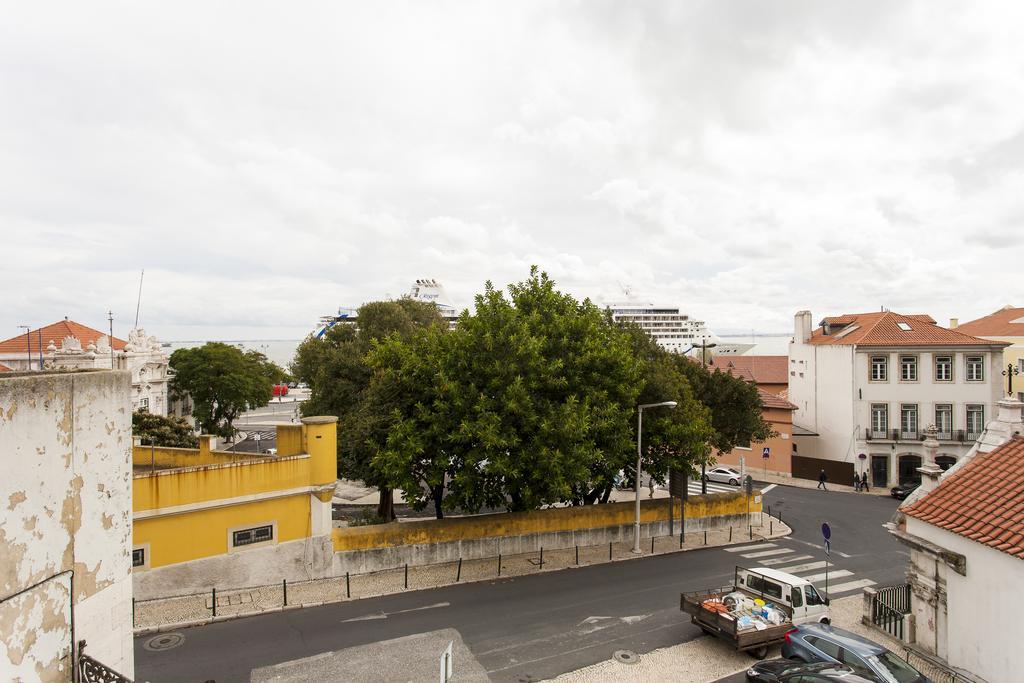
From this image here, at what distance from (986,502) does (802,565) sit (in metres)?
9.47

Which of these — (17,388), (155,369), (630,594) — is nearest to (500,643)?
(630,594)

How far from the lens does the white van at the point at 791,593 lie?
15.3 m

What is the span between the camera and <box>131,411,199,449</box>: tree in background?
3050 centimetres

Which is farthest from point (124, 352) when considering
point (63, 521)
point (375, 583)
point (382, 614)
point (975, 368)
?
point (975, 368)

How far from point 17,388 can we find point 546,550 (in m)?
18.7

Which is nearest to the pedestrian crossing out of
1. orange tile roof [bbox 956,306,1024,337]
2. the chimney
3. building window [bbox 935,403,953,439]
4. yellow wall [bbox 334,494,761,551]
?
yellow wall [bbox 334,494,761,551]

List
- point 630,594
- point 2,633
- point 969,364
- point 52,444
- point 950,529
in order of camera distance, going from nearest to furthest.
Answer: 1. point 2,633
2. point 52,444
3. point 950,529
4. point 630,594
5. point 969,364

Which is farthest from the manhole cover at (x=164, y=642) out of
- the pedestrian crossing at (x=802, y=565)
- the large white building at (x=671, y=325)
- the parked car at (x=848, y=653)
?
the large white building at (x=671, y=325)

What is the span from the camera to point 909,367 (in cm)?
3734

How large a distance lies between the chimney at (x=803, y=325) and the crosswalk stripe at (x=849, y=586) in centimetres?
2770

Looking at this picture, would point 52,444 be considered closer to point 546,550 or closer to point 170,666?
point 170,666

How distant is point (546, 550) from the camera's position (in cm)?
2233

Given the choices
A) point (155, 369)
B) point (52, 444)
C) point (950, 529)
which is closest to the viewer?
point (52, 444)

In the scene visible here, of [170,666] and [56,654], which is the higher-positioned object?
[56,654]
